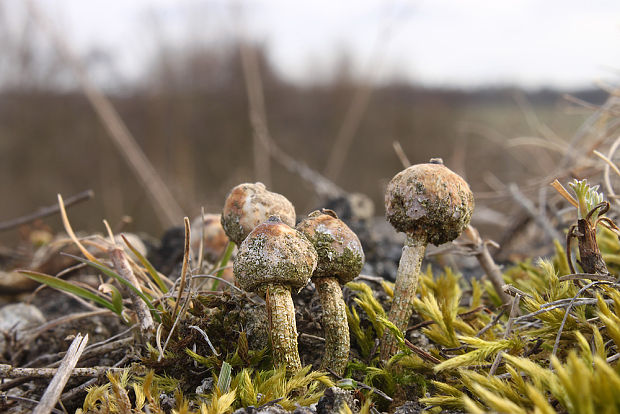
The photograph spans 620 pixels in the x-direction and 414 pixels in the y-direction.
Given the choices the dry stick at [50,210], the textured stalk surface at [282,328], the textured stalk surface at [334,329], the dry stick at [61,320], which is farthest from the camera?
the dry stick at [50,210]

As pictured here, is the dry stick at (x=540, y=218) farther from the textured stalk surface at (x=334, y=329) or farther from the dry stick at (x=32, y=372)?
the dry stick at (x=32, y=372)

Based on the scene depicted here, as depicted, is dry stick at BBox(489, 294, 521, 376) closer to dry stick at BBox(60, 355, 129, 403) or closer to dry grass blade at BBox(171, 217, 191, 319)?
dry grass blade at BBox(171, 217, 191, 319)

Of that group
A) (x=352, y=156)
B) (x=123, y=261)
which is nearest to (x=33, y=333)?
(x=123, y=261)

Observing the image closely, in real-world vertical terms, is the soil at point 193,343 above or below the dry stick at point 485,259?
below

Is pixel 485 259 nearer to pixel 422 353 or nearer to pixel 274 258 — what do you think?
pixel 422 353

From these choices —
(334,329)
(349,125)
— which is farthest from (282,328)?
(349,125)

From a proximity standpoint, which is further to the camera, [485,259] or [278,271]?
[485,259]

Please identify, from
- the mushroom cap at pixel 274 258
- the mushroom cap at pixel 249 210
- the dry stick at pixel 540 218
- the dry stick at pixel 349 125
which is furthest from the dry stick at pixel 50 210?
the dry stick at pixel 349 125
